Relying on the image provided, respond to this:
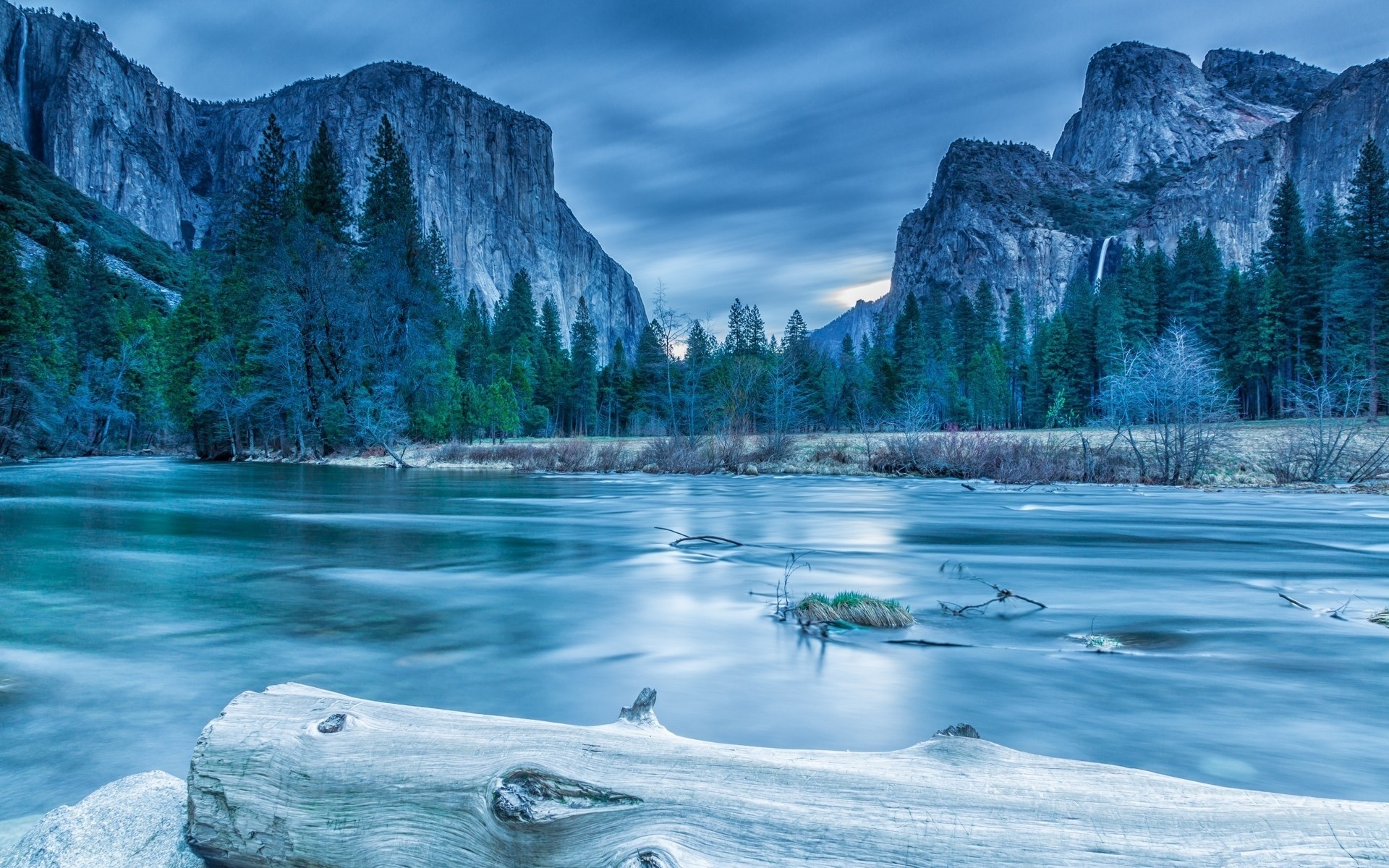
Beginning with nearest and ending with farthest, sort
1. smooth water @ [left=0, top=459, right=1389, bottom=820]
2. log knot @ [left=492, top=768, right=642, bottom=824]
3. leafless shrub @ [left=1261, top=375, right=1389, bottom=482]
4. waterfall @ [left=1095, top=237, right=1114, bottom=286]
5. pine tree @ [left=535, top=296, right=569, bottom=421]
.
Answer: log knot @ [left=492, top=768, right=642, bottom=824], smooth water @ [left=0, top=459, right=1389, bottom=820], leafless shrub @ [left=1261, top=375, right=1389, bottom=482], pine tree @ [left=535, top=296, right=569, bottom=421], waterfall @ [left=1095, top=237, right=1114, bottom=286]

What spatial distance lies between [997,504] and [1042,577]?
32.4 ft

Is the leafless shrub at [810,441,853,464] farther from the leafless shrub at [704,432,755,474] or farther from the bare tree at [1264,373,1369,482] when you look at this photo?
the bare tree at [1264,373,1369,482]

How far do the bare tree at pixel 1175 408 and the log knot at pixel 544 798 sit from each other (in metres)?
23.0

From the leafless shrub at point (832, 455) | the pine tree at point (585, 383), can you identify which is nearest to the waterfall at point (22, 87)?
the pine tree at point (585, 383)

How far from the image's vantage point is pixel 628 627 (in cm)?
691

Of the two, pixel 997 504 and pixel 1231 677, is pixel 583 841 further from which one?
pixel 997 504

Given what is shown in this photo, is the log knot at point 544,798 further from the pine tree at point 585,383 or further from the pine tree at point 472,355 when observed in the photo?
the pine tree at point 585,383

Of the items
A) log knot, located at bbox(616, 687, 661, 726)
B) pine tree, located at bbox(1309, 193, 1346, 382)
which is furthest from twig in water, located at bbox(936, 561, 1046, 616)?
pine tree, located at bbox(1309, 193, 1346, 382)

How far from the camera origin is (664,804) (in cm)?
186

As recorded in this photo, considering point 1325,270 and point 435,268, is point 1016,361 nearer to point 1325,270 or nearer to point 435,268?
point 1325,270

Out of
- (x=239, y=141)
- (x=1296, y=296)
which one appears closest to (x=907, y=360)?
(x=1296, y=296)

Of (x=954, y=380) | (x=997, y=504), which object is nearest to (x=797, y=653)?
(x=997, y=504)

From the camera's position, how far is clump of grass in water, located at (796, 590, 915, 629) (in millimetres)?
6402

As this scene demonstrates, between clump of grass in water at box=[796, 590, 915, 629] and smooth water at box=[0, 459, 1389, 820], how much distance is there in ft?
0.60
